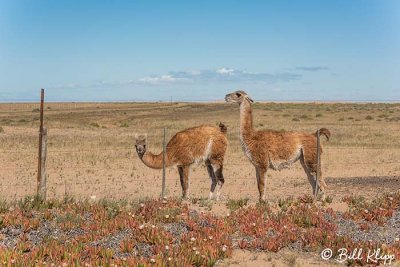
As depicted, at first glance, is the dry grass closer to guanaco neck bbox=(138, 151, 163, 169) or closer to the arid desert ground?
the arid desert ground

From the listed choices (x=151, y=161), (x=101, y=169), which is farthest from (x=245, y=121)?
(x=101, y=169)

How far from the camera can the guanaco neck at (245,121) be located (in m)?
12.2

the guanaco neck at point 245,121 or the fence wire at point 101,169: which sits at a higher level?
the guanaco neck at point 245,121

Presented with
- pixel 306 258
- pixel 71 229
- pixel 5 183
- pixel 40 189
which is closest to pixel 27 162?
pixel 5 183

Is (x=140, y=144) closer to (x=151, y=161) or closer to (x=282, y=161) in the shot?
(x=151, y=161)

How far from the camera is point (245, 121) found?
1223cm

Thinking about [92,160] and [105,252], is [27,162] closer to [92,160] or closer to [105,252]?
[92,160]

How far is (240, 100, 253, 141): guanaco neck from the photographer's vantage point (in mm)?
12164

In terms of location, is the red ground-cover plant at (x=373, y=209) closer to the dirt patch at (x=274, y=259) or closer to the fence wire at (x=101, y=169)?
the dirt patch at (x=274, y=259)

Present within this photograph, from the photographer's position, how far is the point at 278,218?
9797mm

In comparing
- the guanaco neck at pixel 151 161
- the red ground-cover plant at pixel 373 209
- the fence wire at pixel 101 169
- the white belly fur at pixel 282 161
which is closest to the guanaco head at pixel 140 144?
the guanaco neck at pixel 151 161

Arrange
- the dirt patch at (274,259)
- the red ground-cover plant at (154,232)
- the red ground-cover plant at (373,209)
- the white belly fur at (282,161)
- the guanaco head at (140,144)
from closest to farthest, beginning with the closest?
the red ground-cover plant at (154,232) < the dirt patch at (274,259) < the red ground-cover plant at (373,209) < the white belly fur at (282,161) < the guanaco head at (140,144)

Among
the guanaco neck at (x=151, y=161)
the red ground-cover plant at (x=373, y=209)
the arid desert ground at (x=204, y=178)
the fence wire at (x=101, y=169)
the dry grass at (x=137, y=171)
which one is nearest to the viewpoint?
the red ground-cover plant at (x=373, y=209)

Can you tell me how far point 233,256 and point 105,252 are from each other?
6.81ft
